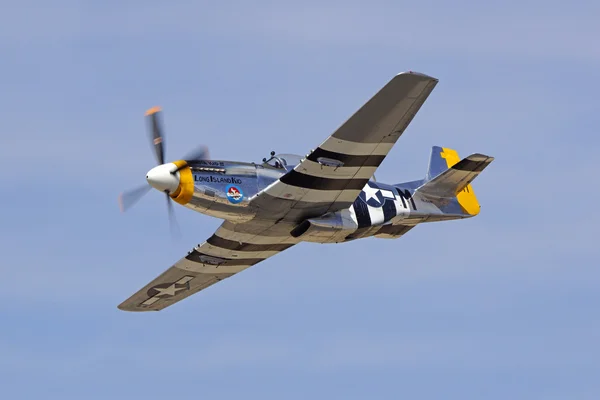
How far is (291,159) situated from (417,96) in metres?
4.89

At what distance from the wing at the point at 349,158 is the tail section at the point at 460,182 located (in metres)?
4.12

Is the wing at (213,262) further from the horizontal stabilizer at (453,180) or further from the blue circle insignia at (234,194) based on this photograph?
the horizontal stabilizer at (453,180)

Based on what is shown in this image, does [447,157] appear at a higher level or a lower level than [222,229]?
higher

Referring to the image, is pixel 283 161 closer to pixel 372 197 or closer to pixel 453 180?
pixel 372 197

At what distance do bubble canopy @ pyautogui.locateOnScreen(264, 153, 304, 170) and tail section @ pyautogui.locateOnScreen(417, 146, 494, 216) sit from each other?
4.78 metres

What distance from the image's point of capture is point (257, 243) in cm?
3466

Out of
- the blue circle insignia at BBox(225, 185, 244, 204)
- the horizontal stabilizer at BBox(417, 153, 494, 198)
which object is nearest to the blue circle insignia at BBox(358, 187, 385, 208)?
the horizontal stabilizer at BBox(417, 153, 494, 198)

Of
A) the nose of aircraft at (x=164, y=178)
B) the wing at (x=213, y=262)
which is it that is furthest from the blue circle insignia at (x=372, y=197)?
the nose of aircraft at (x=164, y=178)

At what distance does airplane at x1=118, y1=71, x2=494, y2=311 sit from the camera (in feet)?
99.0

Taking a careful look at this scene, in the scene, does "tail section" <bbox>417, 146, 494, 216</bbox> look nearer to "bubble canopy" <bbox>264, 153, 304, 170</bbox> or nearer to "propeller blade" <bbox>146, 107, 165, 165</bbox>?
"bubble canopy" <bbox>264, 153, 304, 170</bbox>

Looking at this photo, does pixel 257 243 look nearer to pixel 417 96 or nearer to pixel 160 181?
pixel 160 181

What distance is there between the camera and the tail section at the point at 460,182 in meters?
35.1

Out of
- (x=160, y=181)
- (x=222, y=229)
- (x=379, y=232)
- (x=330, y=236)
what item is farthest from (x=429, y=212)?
(x=160, y=181)

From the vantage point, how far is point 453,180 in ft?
118
